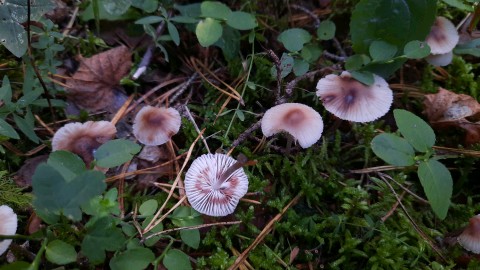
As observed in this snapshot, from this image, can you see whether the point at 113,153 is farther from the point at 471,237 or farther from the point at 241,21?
the point at 471,237

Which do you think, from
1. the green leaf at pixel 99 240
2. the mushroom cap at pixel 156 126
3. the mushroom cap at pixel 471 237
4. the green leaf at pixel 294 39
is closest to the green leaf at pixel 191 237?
the green leaf at pixel 99 240

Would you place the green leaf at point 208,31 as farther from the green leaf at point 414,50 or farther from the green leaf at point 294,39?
the green leaf at point 414,50

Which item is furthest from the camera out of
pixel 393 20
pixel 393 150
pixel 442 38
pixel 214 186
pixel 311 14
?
pixel 311 14

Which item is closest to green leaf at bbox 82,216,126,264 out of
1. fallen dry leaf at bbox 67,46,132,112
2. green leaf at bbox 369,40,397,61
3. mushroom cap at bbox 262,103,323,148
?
mushroom cap at bbox 262,103,323,148

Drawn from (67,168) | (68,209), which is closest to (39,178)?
(68,209)

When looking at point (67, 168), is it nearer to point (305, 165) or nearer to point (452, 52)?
point (305, 165)

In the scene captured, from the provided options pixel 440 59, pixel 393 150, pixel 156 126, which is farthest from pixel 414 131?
pixel 156 126
